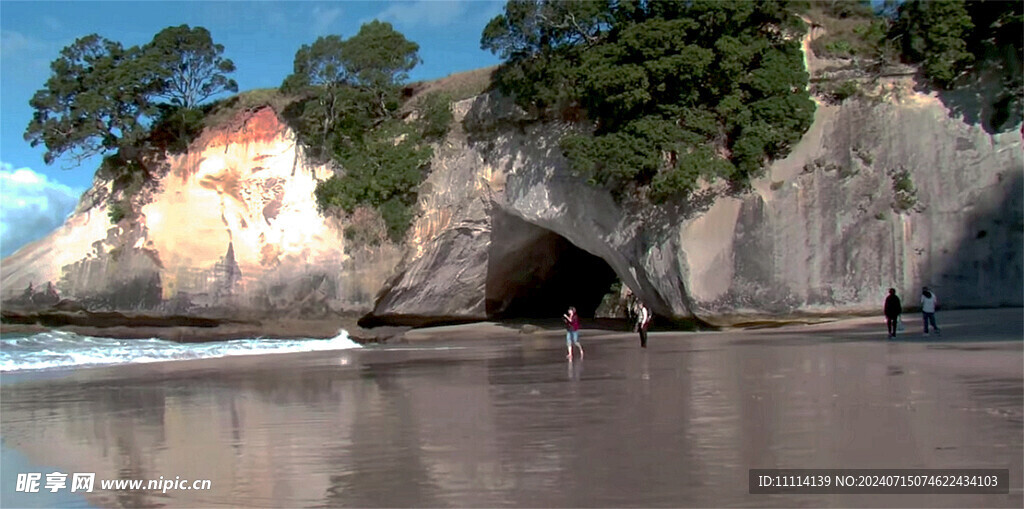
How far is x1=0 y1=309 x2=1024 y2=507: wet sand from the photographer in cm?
464

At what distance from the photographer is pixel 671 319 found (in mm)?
22672

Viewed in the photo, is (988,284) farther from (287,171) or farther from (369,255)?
(287,171)

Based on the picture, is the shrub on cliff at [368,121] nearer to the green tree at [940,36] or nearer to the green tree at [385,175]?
the green tree at [385,175]

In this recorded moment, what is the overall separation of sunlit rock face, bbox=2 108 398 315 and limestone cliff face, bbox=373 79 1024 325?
7679mm

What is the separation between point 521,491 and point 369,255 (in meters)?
22.4

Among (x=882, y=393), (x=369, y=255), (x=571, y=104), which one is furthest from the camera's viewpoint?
(x=369, y=255)

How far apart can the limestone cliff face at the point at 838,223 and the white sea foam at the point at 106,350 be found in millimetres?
7868

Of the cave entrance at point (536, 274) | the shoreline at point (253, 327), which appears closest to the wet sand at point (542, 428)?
the shoreline at point (253, 327)

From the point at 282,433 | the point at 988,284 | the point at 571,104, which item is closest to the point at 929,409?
the point at 282,433

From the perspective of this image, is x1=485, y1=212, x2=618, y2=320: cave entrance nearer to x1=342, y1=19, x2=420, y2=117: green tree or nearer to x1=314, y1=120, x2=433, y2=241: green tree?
x1=314, y1=120, x2=433, y2=241: green tree

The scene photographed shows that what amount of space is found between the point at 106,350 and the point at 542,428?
1604 cm

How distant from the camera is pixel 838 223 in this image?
20.5 m

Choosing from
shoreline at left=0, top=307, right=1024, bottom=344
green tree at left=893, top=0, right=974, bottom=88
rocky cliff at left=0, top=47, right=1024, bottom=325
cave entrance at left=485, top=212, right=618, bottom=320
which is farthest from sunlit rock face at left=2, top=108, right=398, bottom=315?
green tree at left=893, top=0, right=974, bottom=88

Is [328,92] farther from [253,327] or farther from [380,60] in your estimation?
[253,327]
